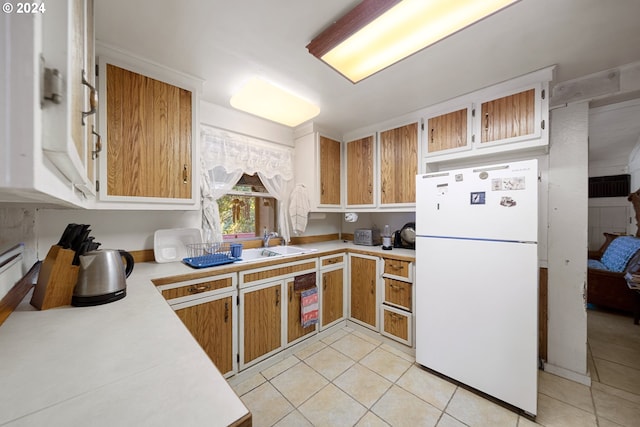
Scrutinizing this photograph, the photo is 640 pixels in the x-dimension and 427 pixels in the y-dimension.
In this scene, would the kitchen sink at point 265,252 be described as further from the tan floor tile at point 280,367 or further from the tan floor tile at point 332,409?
the tan floor tile at point 332,409

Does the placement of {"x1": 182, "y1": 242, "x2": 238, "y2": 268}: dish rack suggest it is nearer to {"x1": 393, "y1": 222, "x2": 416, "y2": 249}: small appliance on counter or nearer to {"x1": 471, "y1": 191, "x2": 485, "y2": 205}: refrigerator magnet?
{"x1": 393, "y1": 222, "x2": 416, "y2": 249}: small appliance on counter

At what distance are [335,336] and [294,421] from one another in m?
1.03

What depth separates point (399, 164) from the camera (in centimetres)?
243

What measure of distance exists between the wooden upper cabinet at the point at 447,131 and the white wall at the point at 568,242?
2.07 ft

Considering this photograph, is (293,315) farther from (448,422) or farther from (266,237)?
(448,422)

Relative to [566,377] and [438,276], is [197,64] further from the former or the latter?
[566,377]

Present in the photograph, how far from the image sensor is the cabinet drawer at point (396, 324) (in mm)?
2113

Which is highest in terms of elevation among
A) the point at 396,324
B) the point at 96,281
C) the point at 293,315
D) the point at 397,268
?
the point at 96,281

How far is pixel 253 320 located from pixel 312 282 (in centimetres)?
65

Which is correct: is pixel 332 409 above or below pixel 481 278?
below

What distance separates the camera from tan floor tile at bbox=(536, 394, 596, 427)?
54.7 inches

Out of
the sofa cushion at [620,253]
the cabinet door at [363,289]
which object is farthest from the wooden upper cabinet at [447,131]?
the sofa cushion at [620,253]

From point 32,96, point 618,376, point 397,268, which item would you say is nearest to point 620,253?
point 618,376

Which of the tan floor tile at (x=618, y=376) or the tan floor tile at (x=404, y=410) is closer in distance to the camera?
the tan floor tile at (x=404, y=410)
